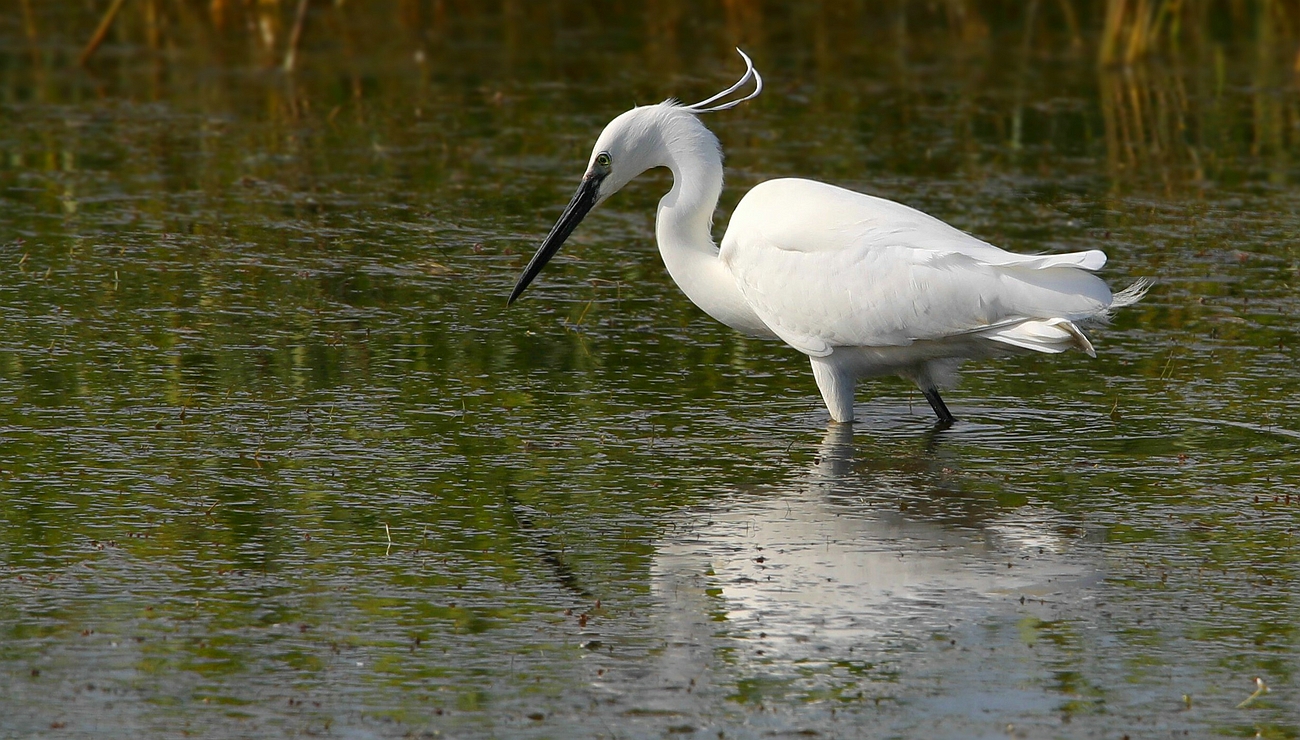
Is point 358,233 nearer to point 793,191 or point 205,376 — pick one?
point 205,376

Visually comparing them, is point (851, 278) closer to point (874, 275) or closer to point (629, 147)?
point (874, 275)

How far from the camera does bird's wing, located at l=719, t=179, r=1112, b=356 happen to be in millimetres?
5812

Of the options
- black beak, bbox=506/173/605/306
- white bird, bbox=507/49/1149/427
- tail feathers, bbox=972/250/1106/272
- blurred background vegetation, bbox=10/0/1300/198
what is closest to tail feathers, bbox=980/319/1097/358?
white bird, bbox=507/49/1149/427

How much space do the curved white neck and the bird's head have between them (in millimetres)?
52

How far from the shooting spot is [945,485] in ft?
18.1

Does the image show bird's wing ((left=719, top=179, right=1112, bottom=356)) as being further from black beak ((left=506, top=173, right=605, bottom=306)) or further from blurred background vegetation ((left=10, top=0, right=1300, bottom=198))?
blurred background vegetation ((left=10, top=0, right=1300, bottom=198))

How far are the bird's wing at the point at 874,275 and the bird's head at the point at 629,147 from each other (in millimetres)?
459

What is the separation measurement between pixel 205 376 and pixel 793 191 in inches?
85.0

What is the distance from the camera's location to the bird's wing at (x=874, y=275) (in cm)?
581

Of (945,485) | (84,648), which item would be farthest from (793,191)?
(84,648)

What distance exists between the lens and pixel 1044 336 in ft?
18.7

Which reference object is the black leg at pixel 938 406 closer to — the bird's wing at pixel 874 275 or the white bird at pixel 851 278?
the white bird at pixel 851 278

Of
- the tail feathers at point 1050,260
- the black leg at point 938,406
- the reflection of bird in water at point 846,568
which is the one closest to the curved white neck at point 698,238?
the black leg at point 938,406

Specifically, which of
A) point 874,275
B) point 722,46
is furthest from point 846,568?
point 722,46
